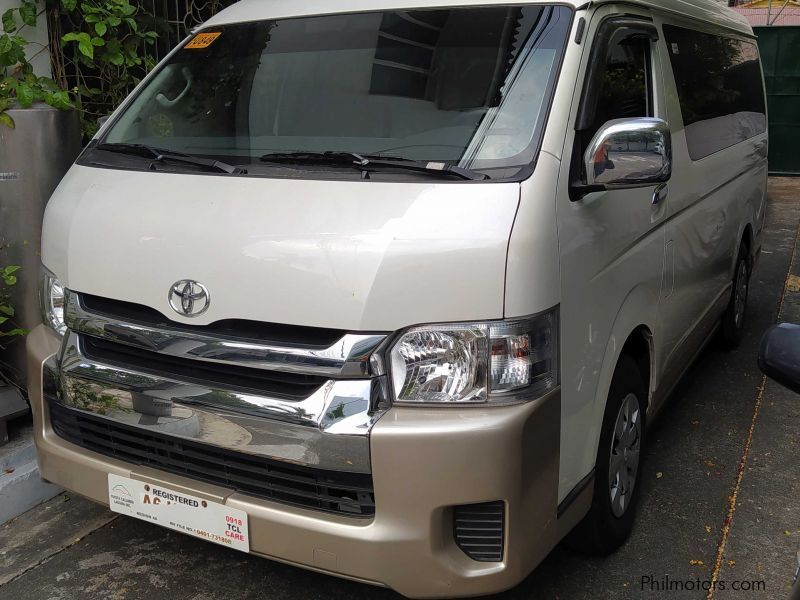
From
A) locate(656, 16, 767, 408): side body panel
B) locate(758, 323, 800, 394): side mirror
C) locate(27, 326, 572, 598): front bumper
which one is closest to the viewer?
locate(758, 323, 800, 394): side mirror

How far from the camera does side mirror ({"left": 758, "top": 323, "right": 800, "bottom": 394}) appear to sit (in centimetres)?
172

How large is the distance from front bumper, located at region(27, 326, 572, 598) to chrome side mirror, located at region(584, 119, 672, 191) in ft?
2.23

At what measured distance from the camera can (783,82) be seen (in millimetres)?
12359

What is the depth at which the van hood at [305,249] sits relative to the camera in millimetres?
→ 2246

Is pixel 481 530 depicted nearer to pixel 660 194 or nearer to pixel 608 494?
pixel 608 494

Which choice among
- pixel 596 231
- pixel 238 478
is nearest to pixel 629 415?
pixel 596 231

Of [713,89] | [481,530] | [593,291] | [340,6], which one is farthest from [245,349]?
[713,89]

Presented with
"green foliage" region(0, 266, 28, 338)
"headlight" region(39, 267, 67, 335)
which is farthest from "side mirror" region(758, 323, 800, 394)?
"green foliage" region(0, 266, 28, 338)

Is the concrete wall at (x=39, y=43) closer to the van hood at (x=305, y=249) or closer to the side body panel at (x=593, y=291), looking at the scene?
the van hood at (x=305, y=249)

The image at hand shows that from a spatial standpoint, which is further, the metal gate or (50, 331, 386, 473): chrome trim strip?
the metal gate

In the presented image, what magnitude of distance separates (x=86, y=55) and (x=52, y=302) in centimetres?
193

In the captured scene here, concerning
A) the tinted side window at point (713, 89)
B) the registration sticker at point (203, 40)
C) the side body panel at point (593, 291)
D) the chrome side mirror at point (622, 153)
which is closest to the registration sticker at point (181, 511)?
the side body panel at point (593, 291)

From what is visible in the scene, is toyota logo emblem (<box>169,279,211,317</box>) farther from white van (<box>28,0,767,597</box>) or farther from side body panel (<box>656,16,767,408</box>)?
side body panel (<box>656,16,767,408</box>)

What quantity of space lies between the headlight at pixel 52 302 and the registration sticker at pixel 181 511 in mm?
552
